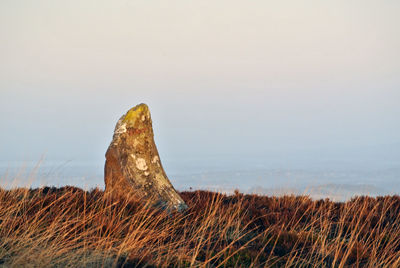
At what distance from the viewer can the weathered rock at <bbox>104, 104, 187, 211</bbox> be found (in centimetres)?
959

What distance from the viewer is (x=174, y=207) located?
959 cm

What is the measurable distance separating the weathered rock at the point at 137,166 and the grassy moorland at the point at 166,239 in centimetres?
48

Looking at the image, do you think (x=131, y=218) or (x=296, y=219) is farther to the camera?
(x=296, y=219)

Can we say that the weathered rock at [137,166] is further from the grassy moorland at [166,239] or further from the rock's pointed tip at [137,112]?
the grassy moorland at [166,239]

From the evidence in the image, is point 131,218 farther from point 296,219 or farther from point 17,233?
point 296,219

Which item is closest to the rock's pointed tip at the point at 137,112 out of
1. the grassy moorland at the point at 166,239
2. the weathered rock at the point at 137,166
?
the weathered rock at the point at 137,166

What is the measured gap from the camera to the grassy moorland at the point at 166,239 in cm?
634

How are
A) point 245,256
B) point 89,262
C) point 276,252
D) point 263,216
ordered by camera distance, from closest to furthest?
point 89,262 → point 245,256 → point 276,252 → point 263,216

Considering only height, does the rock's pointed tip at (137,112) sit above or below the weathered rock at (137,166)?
above

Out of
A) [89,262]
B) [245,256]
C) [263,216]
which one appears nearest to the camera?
[89,262]

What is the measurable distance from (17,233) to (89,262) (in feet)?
6.79

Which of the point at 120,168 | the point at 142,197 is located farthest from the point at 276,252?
the point at 120,168

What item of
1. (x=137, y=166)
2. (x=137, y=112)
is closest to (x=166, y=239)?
(x=137, y=166)

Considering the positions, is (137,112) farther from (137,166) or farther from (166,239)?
(166,239)
